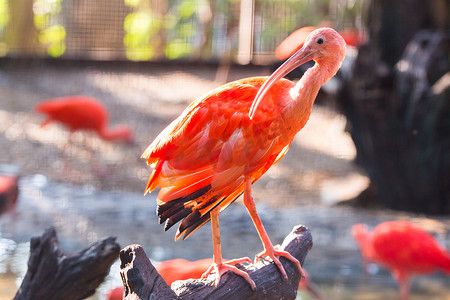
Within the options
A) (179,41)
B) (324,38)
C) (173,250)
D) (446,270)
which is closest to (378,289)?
(446,270)

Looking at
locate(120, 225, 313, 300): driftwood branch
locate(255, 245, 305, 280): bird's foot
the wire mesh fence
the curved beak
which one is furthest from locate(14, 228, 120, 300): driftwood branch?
the wire mesh fence

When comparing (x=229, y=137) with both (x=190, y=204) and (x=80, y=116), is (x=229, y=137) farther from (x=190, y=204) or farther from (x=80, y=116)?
(x=80, y=116)

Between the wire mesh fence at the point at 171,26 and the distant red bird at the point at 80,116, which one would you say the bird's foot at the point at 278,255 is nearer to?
the distant red bird at the point at 80,116

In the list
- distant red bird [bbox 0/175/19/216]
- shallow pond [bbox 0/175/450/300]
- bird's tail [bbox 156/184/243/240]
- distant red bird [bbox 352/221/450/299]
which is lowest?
shallow pond [bbox 0/175/450/300]

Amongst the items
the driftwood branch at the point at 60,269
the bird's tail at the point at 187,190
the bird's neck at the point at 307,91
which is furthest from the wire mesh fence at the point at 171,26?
the bird's tail at the point at 187,190

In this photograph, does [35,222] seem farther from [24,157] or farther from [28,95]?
[28,95]

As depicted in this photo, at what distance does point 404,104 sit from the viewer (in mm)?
4758

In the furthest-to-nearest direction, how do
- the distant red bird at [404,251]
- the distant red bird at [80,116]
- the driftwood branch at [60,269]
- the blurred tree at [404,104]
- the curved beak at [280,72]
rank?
the distant red bird at [80,116], the blurred tree at [404,104], the distant red bird at [404,251], the driftwood branch at [60,269], the curved beak at [280,72]

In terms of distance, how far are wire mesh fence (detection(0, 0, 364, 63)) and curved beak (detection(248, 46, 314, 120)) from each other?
198 inches

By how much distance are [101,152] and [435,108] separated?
3302mm

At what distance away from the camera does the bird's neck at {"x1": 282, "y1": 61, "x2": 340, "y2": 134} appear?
5.22 feet

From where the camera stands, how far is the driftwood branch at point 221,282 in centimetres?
156

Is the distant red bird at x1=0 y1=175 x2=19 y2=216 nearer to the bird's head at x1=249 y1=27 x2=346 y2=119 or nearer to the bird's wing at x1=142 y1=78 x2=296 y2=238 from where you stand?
the bird's wing at x1=142 y1=78 x2=296 y2=238

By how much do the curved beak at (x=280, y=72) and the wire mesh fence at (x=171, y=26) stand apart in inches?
198
